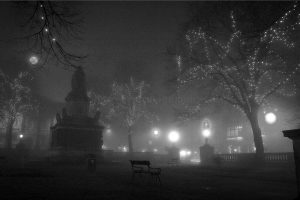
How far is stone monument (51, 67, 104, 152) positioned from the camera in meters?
27.5

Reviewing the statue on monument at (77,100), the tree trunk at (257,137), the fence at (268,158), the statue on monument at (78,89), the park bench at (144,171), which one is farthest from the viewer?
the statue on monument at (78,89)

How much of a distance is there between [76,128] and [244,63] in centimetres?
1800

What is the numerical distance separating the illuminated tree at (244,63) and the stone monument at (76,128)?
37.1 ft

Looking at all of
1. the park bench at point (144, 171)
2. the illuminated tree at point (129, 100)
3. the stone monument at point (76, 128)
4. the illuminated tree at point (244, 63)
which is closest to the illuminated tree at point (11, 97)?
the illuminated tree at point (129, 100)

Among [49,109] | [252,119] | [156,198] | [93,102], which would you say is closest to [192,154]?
[93,102]

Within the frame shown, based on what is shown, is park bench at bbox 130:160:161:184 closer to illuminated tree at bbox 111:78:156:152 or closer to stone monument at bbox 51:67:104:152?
stone monument at bbox 51:67:104:152

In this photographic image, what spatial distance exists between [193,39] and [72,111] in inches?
610

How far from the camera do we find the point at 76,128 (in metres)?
28.1

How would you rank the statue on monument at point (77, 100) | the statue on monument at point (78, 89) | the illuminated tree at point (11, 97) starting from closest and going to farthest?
the statue on monument at point (77, 100) < the statue on monument at point (78, 89) < the illuminated tree at point (11, 97)

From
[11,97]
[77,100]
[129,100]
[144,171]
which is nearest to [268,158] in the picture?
[144,171]

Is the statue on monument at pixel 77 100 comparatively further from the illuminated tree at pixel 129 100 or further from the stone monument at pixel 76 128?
the illuminated tree at pixel 129 100

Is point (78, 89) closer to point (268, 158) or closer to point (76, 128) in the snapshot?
point (76, 128)

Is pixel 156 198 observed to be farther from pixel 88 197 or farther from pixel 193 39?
pixel 193 39

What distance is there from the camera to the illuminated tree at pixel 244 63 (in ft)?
72.7
